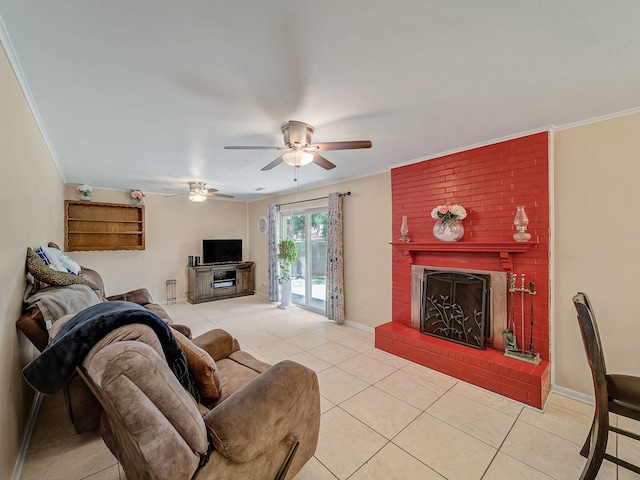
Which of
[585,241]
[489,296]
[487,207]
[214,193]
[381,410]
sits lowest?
[381,410]

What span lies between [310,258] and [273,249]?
111 cm

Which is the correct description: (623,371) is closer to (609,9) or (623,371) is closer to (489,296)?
(489,296)

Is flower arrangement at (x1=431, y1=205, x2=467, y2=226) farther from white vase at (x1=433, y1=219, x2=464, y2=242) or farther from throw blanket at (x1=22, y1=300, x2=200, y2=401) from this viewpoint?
throw blanket at (x1=22, y1=300, x2=200, y2=401)

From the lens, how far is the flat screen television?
623 centimetres

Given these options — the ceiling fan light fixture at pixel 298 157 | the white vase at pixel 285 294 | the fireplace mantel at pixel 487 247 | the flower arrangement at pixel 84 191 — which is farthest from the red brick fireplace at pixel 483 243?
the flower arrangement at pixel 84 191

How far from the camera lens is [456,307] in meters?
2.99

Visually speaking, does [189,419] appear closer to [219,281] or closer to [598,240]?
[598,240]

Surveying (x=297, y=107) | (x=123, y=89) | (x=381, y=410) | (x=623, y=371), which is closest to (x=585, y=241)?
(x=623, y=371)

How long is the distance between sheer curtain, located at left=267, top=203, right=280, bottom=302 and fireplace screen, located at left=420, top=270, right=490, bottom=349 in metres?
3.57

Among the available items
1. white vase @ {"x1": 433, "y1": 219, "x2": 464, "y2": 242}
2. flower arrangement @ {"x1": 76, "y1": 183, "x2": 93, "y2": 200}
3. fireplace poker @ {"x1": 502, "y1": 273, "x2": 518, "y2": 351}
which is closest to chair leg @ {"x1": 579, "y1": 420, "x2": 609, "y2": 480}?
fireplace poker @ {"x1": 502, "y1": 273, "x2": 518, "y2": 351}

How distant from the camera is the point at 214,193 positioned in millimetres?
4824

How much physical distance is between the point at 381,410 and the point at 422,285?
1.61m

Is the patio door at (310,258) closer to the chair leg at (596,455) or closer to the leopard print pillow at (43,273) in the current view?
the leopard print pillow at (43,273)

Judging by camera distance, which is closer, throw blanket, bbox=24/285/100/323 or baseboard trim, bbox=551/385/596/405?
throw blanket, bbox=24/285/100/323
